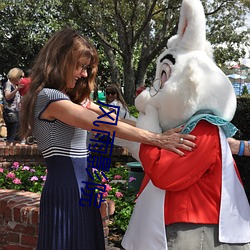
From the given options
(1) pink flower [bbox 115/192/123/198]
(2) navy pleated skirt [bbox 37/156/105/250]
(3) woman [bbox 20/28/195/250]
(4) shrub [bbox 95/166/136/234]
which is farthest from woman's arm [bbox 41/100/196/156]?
(1) pink flower [bbox 115/192/123/198]

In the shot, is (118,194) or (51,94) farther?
(118,194)

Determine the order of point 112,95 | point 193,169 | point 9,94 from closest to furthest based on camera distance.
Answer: point 193,169, point 112,95, point 9,94

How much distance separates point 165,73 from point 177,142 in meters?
0.43

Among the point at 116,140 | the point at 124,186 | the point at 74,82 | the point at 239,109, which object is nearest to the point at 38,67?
the point at 74,82

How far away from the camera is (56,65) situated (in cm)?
202

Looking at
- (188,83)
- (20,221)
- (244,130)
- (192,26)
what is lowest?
(20,221)

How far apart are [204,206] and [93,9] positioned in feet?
39.3

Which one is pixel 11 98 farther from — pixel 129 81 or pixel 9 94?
pixel 129 81

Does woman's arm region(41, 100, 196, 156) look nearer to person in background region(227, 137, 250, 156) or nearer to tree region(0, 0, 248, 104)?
person in background region(227, 137, 250, 156)

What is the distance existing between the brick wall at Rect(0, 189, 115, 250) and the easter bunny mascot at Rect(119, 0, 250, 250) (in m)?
1.17

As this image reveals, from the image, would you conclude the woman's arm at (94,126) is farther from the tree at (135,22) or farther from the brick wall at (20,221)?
the tree at (135,22)

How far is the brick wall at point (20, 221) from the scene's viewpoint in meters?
3.04

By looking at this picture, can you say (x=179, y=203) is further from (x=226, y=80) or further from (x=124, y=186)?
(x=124, y=186)

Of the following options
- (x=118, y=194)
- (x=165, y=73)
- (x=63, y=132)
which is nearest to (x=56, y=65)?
(x=63, y=132)
